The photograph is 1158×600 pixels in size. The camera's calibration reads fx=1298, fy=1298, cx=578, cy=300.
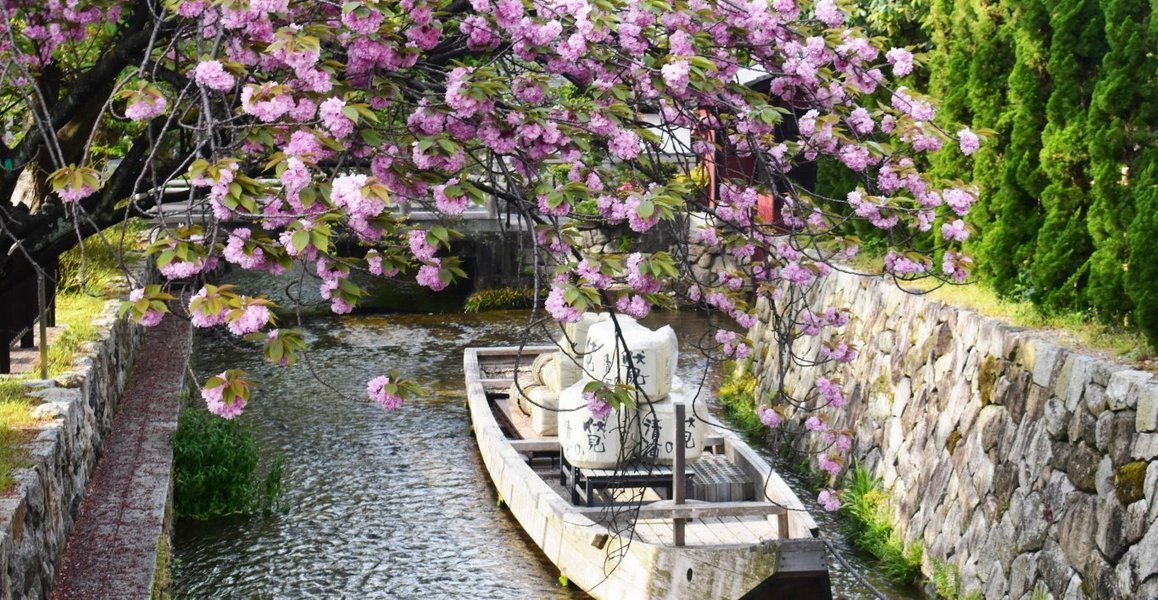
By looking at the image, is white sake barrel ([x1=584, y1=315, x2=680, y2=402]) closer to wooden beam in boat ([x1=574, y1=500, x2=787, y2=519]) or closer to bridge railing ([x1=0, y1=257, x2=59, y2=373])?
wooden beam in boat ([x1=574, y1=500, x2=787, y2=519])

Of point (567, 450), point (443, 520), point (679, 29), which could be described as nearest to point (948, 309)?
point (567, 450)

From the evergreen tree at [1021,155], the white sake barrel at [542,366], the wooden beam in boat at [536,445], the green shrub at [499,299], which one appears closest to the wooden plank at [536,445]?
the wooden beam in boat at [536,445]

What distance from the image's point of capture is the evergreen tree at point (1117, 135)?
7633mm

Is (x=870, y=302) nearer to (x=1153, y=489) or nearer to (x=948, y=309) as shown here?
(x=948, y=309)

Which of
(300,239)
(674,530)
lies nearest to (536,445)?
(674,530)

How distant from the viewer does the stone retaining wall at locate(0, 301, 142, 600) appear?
220 inches

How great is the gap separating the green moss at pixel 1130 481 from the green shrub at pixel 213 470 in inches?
265

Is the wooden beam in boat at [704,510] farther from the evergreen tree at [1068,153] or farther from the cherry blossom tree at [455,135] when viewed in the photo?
the cherry blossom tree at [455,135]

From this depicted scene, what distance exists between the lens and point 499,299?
72.9 feet

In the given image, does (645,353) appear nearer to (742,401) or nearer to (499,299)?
(742,401)

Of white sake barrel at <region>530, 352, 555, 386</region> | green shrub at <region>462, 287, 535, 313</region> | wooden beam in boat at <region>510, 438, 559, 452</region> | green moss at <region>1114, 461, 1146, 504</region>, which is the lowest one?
green shrub at <region>462, 287, 535, 313</region>

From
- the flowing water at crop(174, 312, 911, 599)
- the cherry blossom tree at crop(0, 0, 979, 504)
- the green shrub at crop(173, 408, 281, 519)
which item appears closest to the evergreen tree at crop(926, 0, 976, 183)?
the flowing water at crop(174, 312, 911, 599)

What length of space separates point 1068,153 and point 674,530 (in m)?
3.51

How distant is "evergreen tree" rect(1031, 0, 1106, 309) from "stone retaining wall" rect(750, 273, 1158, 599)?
0.47 meters
